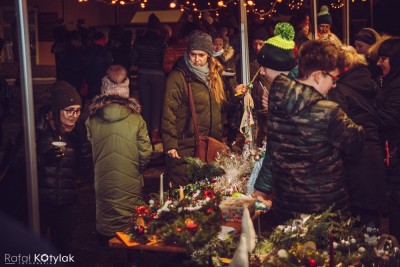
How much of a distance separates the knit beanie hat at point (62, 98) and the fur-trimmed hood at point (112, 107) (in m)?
0.24

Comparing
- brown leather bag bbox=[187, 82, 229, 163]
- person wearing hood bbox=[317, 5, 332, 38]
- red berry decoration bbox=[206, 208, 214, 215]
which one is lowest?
red berry decoration bbox=[206, 208, 214, 215]

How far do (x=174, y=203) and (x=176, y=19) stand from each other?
958 inches

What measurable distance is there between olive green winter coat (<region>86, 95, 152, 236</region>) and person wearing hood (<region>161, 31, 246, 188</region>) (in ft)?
2.19

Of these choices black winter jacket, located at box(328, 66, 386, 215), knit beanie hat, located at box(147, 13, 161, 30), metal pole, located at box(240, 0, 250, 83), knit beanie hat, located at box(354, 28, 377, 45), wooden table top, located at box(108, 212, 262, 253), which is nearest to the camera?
wooden table top, located at box(108, 212, 262, 253)

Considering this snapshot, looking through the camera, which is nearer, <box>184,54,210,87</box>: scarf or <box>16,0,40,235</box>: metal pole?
<box>16,0,40,235</box>: metal pole

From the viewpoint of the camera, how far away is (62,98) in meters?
5.11

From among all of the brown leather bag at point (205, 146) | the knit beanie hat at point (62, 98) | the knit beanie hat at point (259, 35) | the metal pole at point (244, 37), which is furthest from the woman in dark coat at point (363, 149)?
the knit beanie hat at point (259, 35)

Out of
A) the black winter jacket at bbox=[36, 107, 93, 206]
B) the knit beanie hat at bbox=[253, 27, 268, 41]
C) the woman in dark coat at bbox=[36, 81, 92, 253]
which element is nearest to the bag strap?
the woman in dark coat at bbox=[36, 81, 92, 253]

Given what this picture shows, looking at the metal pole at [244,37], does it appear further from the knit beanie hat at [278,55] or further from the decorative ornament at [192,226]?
the decorative ornament at [192,226]

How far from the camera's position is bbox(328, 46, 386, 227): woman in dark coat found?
4.84 meters

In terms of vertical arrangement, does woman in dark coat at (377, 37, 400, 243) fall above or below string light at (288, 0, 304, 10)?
below

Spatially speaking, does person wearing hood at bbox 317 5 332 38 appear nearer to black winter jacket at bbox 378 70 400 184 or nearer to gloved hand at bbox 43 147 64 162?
Answer: black winter jacket at bbox 378 70 400 184

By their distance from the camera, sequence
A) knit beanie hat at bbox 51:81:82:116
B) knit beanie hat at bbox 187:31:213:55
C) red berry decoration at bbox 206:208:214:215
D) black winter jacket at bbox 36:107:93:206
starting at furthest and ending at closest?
knit beanie hat at bbox 187:31:213:55 → knit beanie hat at bbox 51:81:82:116 → black winter jacket at bbox 36:107:93:206 → red berry decoration at bbox 206:208:214:215

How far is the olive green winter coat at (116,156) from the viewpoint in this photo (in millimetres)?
5387
